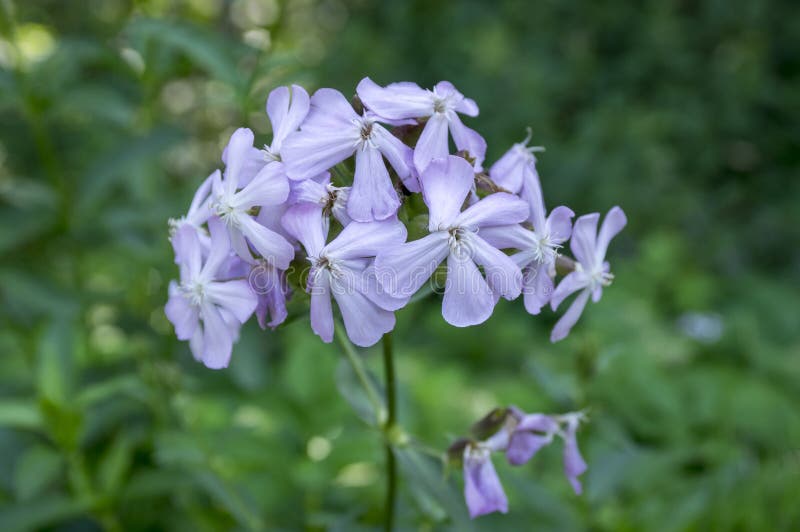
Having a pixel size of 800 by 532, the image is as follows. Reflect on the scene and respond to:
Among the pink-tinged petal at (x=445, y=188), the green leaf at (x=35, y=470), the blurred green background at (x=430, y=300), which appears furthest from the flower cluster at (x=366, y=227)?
the green leaf at (x=35, y=470)

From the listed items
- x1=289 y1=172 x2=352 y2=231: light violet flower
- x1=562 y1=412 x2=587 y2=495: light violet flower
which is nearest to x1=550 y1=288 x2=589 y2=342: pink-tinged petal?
x1=562 y1=412 x2=587 y2=495: light violet flower

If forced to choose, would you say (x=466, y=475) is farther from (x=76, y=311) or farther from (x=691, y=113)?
(x=691, y=113)

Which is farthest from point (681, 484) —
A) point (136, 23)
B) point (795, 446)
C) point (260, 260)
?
point (136, 23)

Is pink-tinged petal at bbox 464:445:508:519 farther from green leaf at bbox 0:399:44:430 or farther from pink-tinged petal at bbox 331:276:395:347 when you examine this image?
green leaf at bbox 0:399:44:430

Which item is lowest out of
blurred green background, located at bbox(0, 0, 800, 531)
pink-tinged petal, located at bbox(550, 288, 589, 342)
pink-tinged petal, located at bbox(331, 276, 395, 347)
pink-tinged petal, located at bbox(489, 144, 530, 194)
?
blurred green background, located at bbox(0, 0, 800, 531)

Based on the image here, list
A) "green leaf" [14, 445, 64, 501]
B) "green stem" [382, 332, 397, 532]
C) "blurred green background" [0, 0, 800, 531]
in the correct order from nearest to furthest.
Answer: "green stem" [382, 332, 397, 532], "green leaf" [14, 445, 64, 501], "blurred green background" [0, 0, 800, 531]

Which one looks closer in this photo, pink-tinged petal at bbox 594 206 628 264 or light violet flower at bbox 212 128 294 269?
light violet flower at bbox 212 128 294 269

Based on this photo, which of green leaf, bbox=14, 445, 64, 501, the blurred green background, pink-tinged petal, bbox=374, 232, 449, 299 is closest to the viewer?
pink-tinged petal, bbox=374, 232, 449, 299
